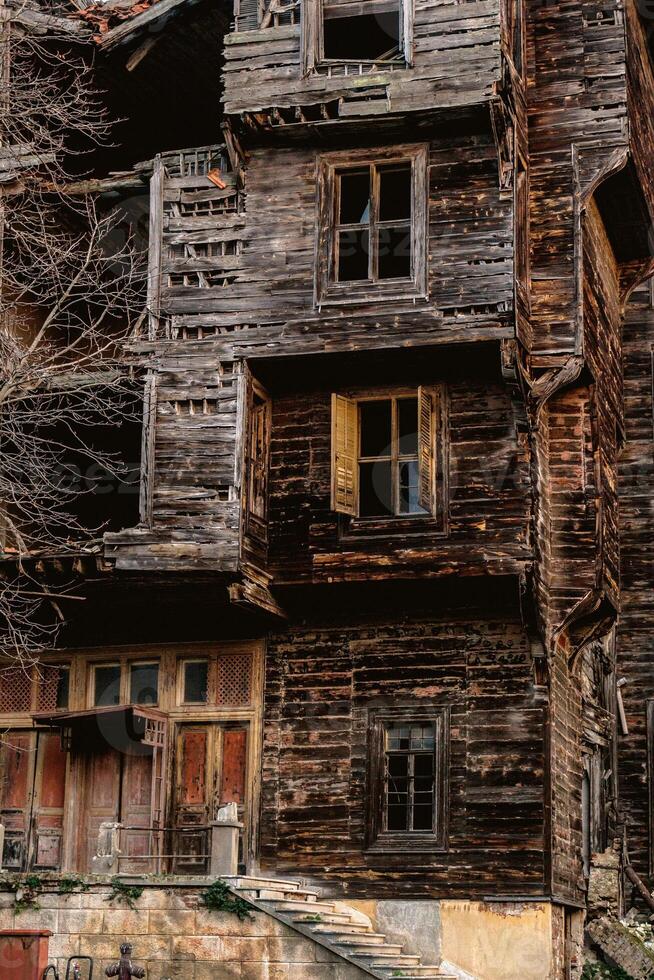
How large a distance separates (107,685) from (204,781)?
2.31 metres

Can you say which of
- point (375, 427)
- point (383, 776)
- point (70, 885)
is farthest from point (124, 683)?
point (375, 427)

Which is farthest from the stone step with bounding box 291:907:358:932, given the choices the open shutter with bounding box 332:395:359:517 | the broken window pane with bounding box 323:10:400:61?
the broken window pane with bounding box 323:10:400:61

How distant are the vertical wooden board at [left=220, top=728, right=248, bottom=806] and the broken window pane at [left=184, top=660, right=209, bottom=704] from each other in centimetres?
70

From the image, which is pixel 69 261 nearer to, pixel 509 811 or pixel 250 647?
pixel 250 647

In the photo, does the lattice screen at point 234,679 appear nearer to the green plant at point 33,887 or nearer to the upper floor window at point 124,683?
the upper floor window at point 124,683

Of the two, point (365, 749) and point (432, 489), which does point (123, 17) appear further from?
point (365, 749)

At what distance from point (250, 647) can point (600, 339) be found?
7673 millimetres

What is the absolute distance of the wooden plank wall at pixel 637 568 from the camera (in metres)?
28.8

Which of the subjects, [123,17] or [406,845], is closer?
[406,845]

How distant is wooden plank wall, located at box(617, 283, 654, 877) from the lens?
94.4ft

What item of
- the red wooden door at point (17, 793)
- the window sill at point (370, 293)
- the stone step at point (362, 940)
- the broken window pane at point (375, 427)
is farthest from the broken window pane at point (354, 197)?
the stone step at point (362, 940)

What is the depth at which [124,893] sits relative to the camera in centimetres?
2047

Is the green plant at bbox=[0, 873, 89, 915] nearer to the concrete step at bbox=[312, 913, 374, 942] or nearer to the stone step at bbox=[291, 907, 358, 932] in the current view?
the stone step at bbox=[291, 907, 358, 932]

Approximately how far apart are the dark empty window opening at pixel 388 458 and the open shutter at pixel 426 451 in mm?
243
